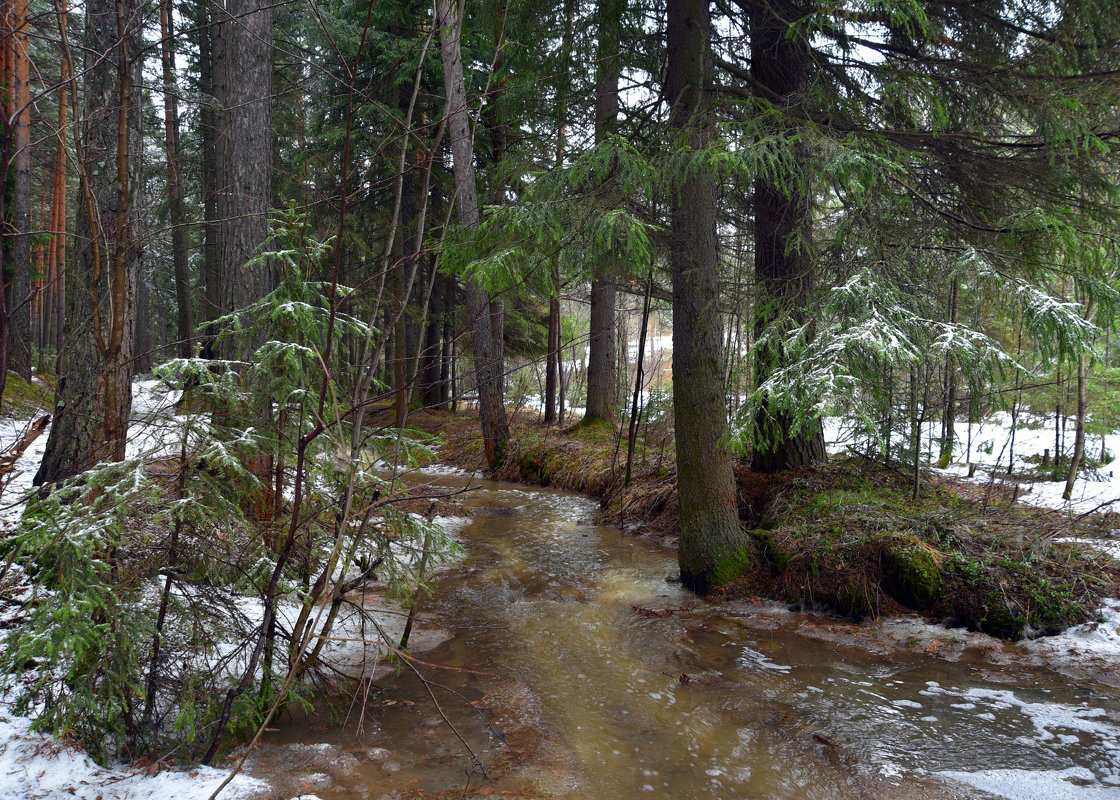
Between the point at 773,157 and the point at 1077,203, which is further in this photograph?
the point at 1077,203

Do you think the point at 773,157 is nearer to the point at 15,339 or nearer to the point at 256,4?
the point at 256,4

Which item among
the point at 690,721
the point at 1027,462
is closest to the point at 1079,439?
the point at 1027,462

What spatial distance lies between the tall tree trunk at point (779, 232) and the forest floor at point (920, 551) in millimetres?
637

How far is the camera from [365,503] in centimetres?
361

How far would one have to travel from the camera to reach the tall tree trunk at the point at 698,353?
6.08m

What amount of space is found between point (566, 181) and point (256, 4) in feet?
13.0

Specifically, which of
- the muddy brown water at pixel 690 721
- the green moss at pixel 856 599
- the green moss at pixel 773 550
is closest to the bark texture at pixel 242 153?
the muddy brown water at pixel 690 721

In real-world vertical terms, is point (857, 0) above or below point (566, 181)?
above

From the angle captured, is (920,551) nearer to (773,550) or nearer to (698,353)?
(773,550)

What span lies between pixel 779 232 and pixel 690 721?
5.27 meters

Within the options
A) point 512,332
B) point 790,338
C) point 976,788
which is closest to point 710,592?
point 790,338

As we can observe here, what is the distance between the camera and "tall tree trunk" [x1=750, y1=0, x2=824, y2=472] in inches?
245

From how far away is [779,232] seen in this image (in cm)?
724

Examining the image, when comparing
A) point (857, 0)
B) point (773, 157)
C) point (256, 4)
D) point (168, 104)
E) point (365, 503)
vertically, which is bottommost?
point (365, 503)
